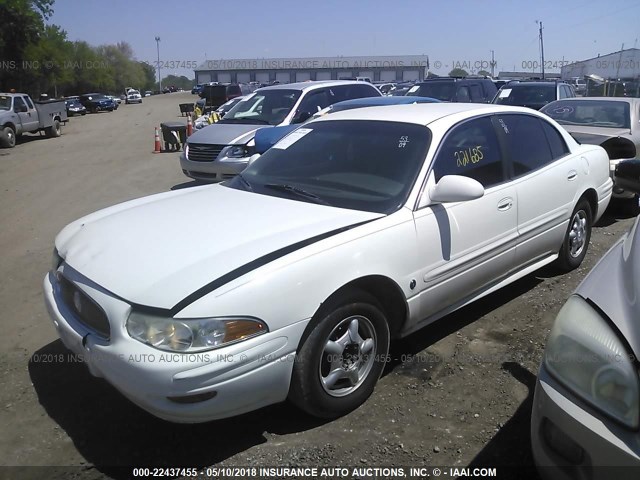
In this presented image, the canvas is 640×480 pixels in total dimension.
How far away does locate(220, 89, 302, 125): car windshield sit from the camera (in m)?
9.77

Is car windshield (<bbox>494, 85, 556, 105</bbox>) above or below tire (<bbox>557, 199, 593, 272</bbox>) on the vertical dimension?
above

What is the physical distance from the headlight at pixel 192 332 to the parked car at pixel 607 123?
6.12 meters

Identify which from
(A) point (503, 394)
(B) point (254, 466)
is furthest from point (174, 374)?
(A) point (503, 394)

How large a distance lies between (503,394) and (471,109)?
2072 millimetres

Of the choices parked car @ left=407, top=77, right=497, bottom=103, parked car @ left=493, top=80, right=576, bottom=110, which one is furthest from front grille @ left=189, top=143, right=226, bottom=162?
parked car @ left=493, top=80, right=576, bottom=110

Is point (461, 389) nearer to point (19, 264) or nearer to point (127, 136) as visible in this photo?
point (19, 264)

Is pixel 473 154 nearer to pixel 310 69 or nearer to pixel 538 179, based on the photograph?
pixel 538 179

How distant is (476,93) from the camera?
539 inches

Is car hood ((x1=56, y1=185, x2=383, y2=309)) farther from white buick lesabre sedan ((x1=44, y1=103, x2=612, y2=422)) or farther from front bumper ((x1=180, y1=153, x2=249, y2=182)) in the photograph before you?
front bumper ((x1=180, y1=153, x2=249, y2=182))

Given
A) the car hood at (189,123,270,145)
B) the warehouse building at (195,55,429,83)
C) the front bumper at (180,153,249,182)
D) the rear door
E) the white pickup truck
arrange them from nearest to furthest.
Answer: the rear door → the front bumper at (180,153,249,182) → the car hood at (189,123,270,145) → the white pickup truck → the warehouse building at (195,55,429,83)

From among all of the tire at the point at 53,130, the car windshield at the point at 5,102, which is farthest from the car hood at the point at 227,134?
the tire at the point at 53,130

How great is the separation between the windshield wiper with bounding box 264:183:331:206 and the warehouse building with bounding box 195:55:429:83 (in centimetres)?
5971

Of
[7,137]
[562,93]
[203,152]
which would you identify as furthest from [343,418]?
[7,137]

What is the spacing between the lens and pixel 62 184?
1065cm
